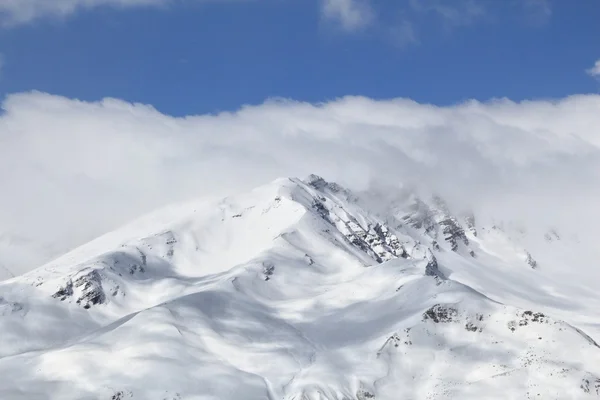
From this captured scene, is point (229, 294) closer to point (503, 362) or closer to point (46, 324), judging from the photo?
point (46, 324)

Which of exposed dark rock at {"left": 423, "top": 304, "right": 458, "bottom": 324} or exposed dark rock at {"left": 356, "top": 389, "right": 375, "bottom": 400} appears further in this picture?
exposed dark rock at {"left": 423, "top": 304, "right": 458, "bottom": 324}

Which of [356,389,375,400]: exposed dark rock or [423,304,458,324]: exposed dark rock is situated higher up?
[423,304,458,324]: exposed dark rock

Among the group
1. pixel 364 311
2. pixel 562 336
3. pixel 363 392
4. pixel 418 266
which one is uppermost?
pixel 418 266

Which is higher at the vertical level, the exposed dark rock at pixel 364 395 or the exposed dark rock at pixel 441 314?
the exposed dark rock at pixel 441 314

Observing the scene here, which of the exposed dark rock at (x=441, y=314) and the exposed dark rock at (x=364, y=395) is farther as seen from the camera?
the exposed dark rock at (x=441, y=314)

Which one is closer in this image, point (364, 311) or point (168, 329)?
point (168, 329)

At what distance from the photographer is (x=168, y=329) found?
141750 mm

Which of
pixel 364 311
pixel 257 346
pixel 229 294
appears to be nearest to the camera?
pixel 257 346

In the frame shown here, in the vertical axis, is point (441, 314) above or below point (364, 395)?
above

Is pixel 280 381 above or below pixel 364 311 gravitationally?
below

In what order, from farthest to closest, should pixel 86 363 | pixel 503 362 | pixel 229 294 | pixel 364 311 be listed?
pixel 229 294 → pixel 364 311 → pixel 86 363 → pixel 503 362

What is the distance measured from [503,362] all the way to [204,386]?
4818cm

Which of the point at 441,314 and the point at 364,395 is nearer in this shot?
the point at 364,395

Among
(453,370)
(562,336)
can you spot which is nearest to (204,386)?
(453,370)
